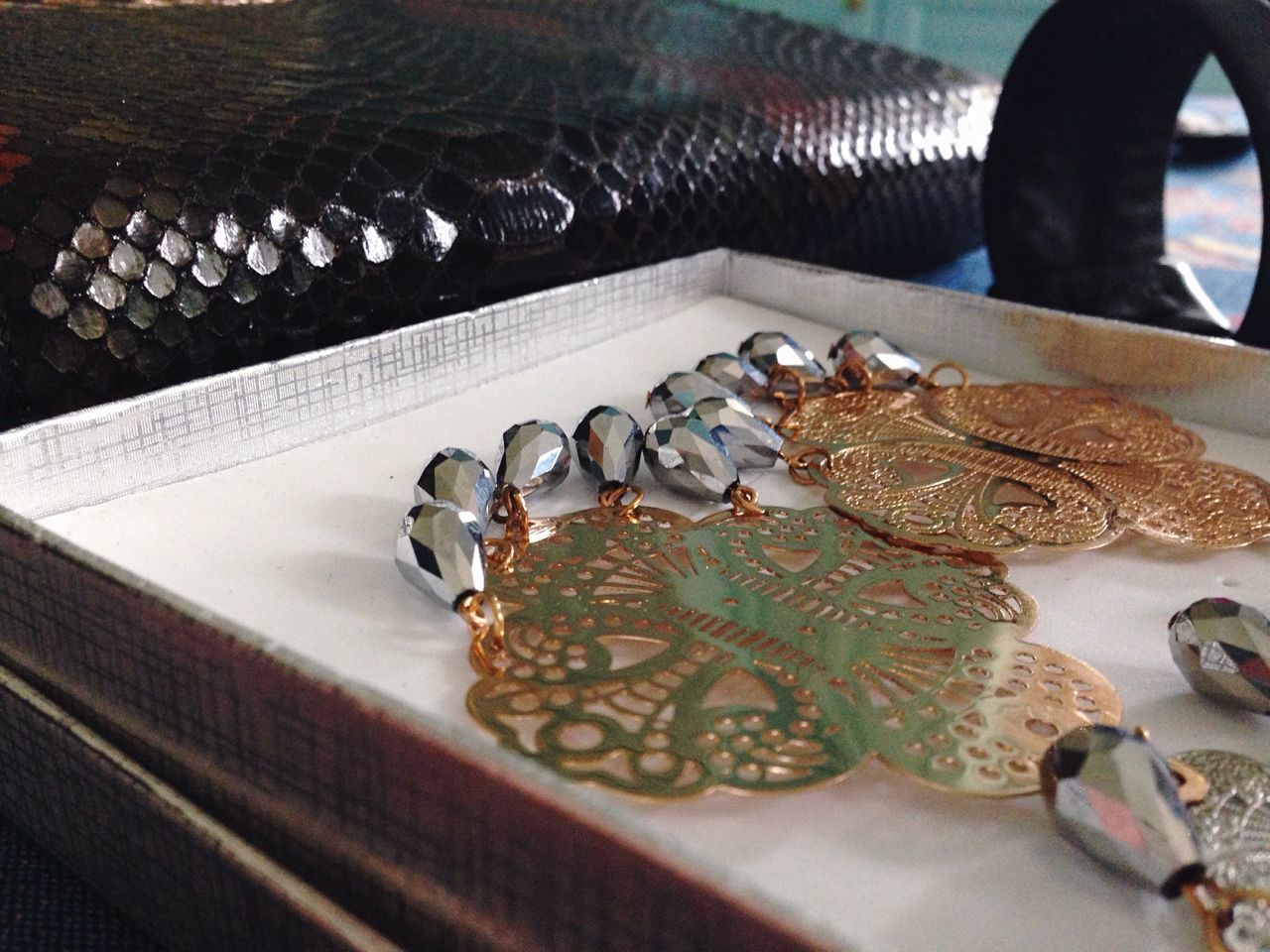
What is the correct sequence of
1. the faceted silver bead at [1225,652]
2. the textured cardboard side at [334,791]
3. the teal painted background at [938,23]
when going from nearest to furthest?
the textured cardboard side at [334,791], the faceted silver bead at [1225,652], the teal painted background at [938,23]

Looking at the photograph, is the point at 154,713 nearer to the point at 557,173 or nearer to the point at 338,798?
the point at 338,798

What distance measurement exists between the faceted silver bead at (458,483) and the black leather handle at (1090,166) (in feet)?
1.94

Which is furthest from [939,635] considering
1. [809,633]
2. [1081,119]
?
[1081,119]

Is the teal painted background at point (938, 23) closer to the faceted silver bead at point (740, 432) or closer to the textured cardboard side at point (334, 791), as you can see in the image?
the faceted silver bead at point (740, 432)

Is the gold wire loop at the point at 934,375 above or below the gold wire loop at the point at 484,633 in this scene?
above

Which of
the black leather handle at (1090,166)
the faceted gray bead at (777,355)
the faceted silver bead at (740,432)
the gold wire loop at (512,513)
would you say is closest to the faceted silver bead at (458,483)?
the gold wire loop at (512,513)

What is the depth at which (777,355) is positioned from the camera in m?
0.66

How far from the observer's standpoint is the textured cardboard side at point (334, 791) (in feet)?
0.85

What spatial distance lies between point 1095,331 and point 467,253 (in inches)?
14.0

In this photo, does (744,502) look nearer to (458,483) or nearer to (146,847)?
(458,483)

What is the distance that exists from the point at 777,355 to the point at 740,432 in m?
0.13

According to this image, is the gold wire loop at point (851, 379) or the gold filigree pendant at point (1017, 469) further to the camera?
the gold wire loop at point (851, 379)

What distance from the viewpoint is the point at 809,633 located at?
1.37 feet

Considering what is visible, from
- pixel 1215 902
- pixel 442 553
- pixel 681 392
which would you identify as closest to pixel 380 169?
pixel 681 392
